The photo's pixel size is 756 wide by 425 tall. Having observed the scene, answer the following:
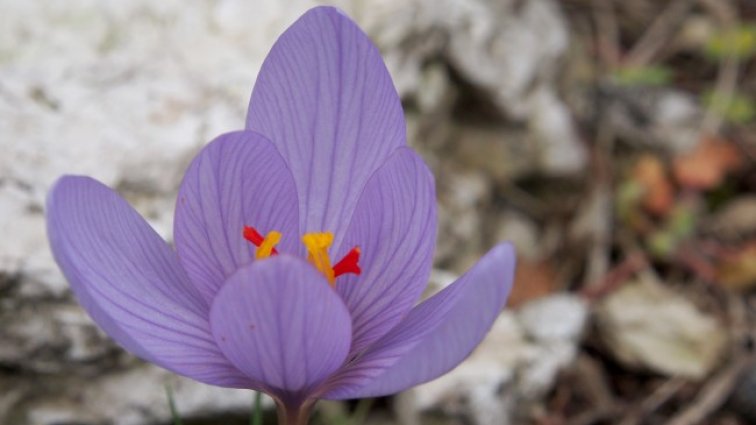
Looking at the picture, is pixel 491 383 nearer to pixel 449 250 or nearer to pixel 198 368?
pixel 449 250

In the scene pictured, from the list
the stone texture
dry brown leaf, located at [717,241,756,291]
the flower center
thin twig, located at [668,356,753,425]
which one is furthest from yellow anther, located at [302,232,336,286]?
dry brown leaf, located at [717,241,756,291]

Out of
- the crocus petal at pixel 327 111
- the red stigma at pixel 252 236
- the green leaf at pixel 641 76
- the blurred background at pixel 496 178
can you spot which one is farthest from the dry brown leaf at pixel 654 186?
the red stigma at pixel 252 236

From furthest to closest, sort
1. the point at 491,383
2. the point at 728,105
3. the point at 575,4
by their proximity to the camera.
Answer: the point at 575,4 < the point at 728,105 < the point at 491,383

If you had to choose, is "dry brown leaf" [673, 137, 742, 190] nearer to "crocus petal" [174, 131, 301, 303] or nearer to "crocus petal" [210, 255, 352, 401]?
"crocus petal" [174, 131, 301, 303]

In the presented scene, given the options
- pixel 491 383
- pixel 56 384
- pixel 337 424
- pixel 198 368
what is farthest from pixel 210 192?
pixel 491 383

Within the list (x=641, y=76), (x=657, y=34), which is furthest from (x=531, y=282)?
(x=657, y=34)

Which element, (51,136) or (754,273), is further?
(754,273)

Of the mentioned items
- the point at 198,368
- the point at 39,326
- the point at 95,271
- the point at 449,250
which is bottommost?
the point at 449,250
